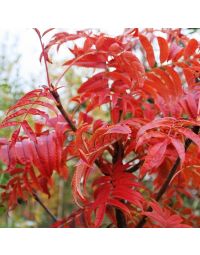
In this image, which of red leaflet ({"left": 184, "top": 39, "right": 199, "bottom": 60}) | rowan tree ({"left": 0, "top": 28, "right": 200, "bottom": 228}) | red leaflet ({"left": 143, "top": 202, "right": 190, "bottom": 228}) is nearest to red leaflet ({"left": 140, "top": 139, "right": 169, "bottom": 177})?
rowan tree ({"left": 0, "top": 28, "right": 200, "bottom": 228})

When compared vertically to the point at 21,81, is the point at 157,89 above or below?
above

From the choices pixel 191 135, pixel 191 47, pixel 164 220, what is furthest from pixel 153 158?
pixel 191 47

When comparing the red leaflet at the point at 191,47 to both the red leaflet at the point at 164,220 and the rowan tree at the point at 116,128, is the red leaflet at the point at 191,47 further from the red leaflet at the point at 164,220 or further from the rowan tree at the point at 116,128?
the red leaflet at the point at 164,220

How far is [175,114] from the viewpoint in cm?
75

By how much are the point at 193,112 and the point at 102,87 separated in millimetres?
227

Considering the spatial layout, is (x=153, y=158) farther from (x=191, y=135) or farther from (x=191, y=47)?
(x=191, y=47)

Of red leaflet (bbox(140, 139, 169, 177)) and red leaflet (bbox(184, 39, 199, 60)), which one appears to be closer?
red leaflet (bbox(140, 139, 169, 177))

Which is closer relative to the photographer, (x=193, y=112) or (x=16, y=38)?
(x=193, y=112)

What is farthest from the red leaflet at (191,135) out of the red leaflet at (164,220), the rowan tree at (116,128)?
the red leaflet at (164,220)

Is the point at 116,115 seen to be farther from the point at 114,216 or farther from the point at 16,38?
the point at 16,38

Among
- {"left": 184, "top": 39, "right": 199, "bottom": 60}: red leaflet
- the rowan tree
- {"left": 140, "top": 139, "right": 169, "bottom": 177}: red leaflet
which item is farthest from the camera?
{"left": 184, "top": 39, "right": 199, "bottom": 60}: red leaflet

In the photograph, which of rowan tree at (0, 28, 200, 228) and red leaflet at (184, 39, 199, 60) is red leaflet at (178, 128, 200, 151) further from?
red leaflet at (184, 39, 199, 60)
